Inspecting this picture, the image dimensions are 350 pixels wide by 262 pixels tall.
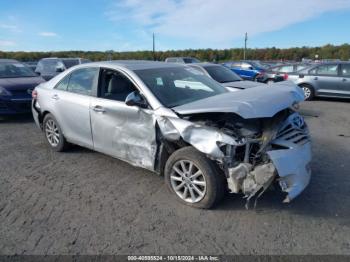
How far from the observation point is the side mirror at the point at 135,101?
3907 millimetres

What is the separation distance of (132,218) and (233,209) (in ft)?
3.80

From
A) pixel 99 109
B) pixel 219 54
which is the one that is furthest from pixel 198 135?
pixel 219 54

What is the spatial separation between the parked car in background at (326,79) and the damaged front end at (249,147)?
924cm

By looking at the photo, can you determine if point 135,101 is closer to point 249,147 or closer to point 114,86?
point 114,86

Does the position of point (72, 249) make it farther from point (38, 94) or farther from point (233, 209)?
point (38, 94)

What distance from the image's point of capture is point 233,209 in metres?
3.63

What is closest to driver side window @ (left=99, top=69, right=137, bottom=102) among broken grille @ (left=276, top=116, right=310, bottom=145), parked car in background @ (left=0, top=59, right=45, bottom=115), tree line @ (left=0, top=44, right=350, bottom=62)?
broken grille @ (left=276, top=116, right=310, bottom=145)

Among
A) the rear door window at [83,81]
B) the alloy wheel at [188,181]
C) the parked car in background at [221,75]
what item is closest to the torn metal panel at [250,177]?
the alloy wheel at [188,181]

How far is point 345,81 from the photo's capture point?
37.6ft

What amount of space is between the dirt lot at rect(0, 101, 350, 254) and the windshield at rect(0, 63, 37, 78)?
5326 mm

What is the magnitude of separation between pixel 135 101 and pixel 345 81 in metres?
10.2

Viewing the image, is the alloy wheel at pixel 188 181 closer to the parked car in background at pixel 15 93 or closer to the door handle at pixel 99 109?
the door handle at pixel 99 109

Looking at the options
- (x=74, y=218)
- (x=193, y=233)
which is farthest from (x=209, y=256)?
(x=74, y=218)

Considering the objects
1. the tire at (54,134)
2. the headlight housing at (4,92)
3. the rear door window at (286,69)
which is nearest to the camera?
the tire at (54,134)
